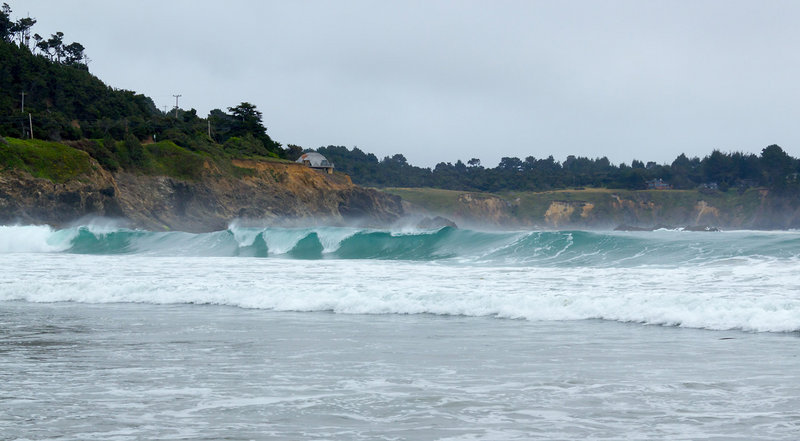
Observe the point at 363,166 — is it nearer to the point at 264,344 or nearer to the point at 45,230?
the point at 45,230

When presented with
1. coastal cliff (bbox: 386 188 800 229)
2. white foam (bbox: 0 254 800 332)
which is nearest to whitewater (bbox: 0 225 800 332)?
white foam (bbox: 0 254 800 332)

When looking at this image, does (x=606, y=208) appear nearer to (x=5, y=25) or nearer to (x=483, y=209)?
(x=483, y=209)

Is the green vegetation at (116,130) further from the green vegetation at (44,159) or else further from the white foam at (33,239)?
the white foam at (33,239)

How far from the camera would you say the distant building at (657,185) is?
12862 centimetres

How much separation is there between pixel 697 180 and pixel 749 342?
129421 mm

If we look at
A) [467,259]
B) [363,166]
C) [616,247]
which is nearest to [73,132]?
[467,259]

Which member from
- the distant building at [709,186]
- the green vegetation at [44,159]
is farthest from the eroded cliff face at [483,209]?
the green vegetation at [44,159]

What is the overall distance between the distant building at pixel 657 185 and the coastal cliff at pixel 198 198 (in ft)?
203

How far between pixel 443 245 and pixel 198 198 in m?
36.2

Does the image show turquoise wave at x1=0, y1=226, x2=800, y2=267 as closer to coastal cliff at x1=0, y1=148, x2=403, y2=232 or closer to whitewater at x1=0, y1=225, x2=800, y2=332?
whitewater at x1=0, y1=225, x2=800, y2=332

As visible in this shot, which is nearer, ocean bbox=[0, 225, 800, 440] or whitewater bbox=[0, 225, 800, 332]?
ocean bbox=[0, 225, 800, 440]

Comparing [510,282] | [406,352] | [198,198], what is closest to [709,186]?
[198,198]

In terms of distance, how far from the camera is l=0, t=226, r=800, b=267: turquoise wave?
804 inches

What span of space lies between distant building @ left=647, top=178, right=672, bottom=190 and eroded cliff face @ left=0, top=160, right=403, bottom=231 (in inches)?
2431
